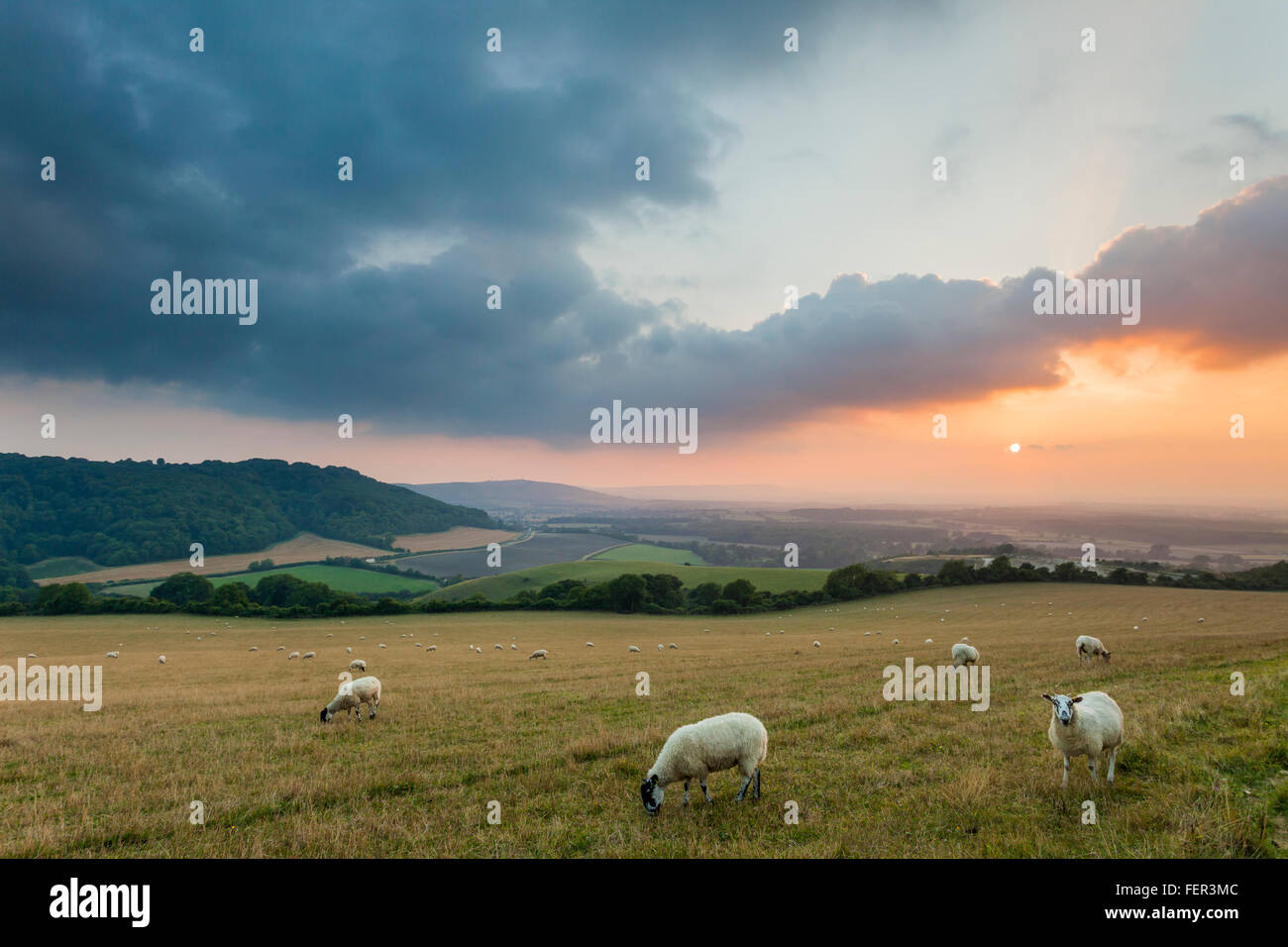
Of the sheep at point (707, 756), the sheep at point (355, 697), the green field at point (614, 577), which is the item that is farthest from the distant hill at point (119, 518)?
the sheep at point (707, 756)

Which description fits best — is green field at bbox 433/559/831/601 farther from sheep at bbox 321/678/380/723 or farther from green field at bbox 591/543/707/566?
sheep at bbox 321/678/380/723

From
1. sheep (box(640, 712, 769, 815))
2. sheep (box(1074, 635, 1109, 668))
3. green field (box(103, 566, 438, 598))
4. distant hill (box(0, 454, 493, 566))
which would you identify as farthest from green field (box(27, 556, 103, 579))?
sheep (box(1074, 635, 1109, 668))

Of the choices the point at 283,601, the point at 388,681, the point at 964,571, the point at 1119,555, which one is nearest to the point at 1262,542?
the point at 1119,555

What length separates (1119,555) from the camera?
108875 millimetres

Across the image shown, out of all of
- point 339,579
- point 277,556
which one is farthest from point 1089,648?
point 277,556

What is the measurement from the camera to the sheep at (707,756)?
Answer: 8.01m

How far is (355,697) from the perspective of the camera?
51.4 ft

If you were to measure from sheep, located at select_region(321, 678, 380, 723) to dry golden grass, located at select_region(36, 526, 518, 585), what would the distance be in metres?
124

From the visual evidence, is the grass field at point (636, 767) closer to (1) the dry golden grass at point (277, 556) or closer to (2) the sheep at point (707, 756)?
(2) the sheep at point (707, 756)

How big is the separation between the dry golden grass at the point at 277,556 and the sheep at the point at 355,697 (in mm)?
124431

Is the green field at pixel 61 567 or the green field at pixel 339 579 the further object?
the green field at pixel 61 567

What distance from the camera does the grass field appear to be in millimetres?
6656

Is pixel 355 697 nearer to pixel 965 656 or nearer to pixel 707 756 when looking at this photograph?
pixel 707 756
